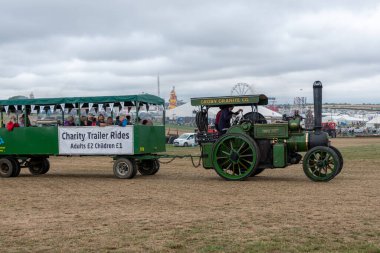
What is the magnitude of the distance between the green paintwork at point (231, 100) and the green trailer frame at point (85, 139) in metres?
1.89

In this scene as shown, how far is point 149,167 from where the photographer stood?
16.8 metres

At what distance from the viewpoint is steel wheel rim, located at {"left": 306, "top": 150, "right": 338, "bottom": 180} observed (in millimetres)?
13445

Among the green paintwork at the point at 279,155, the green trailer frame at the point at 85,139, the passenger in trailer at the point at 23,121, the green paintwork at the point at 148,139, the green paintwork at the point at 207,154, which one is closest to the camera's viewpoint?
the green paintwork at the point at 279,155

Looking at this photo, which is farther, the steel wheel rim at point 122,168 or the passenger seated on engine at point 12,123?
the passenger seated on engine at point 12,123

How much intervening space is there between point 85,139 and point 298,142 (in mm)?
5908

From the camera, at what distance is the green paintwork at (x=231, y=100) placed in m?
14.0

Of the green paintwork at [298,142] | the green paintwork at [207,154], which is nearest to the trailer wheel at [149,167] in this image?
the green paintwork at [207,154]

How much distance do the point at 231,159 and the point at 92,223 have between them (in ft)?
20.6

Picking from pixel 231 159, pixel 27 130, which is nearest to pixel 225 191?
pixel 231 159

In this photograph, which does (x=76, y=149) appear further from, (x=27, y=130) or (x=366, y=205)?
(x=366, y=205)

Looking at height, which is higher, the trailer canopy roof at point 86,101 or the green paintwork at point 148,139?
the trailer canopy roof at point 86,101

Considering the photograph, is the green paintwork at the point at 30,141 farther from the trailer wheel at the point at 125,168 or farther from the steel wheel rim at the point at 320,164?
the steel wheel rim at the point at 320,164

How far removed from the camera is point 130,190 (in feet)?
41.5

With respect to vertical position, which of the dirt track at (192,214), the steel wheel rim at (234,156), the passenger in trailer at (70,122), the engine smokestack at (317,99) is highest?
the engine smokestack at (317,99)
